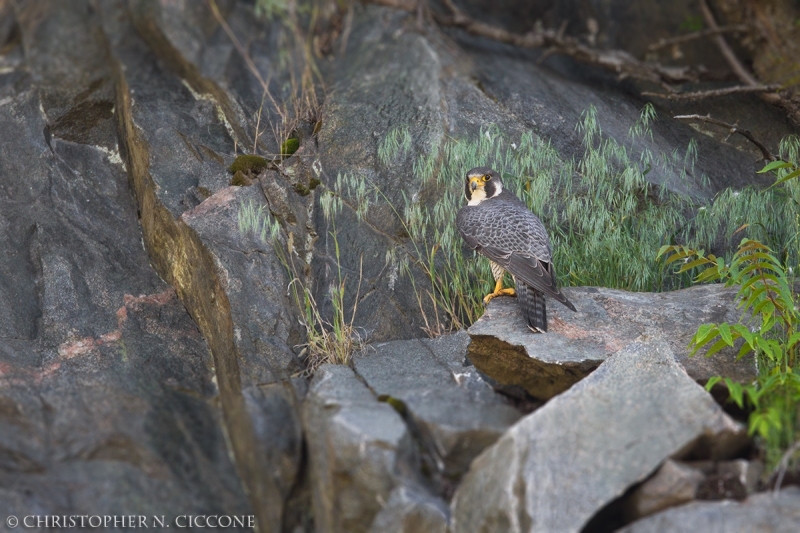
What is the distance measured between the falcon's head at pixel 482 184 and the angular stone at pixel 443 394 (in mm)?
861

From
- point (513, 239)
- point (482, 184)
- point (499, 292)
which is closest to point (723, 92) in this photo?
point (482, 184)

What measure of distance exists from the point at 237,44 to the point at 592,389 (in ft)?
14.1

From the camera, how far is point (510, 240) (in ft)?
14.1

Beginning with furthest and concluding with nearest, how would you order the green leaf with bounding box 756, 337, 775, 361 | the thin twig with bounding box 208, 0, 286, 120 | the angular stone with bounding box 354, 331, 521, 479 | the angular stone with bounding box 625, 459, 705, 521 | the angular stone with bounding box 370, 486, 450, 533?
the thin twig with bounding box 208, 0, 286, 120
the green leaf with bounding box 756, 337, 775, 361
the angular stone with bounding box 354, 331, 521, 479
the angular stone with bounding box 370, 486, 450, 533
the angular stone with bounding box 625, 459, 705, 521

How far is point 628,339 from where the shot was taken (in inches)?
156

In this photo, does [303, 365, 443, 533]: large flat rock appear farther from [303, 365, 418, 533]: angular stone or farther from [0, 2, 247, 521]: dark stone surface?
[0, 2, 247, 521]: dark stone surface

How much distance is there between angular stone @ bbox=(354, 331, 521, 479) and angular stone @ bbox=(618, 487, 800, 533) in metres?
0.77

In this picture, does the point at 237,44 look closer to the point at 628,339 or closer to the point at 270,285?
the point at 270,285

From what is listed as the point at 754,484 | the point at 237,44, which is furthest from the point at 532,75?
the point at 754,484

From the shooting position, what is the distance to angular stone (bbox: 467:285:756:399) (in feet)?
12.3

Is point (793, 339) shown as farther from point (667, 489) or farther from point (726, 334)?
point (667, 489)

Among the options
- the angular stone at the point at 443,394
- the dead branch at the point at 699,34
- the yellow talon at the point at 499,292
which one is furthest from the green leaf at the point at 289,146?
the dead branch at the point at 699,34
